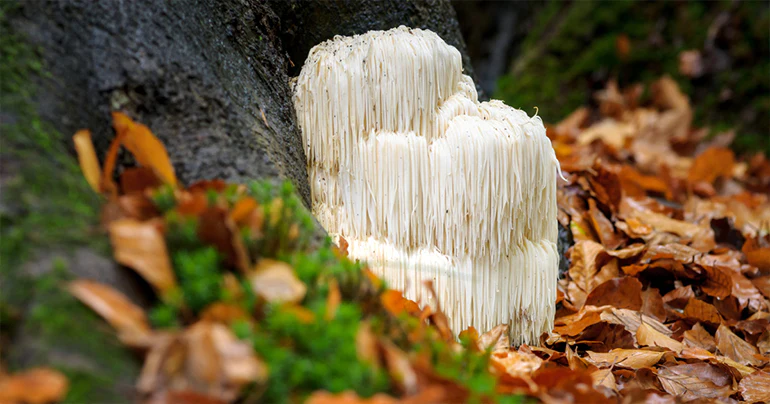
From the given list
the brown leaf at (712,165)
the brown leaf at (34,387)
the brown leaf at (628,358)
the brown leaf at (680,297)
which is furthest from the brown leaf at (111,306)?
the brown leaf at (712,165)

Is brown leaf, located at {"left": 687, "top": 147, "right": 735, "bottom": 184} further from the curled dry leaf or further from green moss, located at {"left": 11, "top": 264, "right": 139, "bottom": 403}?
green moss, located at {"left": 11, "top": 264, "right": 139, "bottom": 403}

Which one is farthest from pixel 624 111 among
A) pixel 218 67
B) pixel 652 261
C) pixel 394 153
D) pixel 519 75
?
pixel 218 67

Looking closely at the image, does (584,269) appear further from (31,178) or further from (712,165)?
(712,165)

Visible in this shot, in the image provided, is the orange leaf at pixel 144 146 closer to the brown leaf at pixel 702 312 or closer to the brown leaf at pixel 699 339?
the brown leaf at pixel 699 339

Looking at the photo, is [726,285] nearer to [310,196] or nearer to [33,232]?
[310,196]

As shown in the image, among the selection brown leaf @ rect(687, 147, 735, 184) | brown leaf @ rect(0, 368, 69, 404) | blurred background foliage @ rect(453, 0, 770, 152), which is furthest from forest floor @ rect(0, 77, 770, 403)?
blurred background foliage @ rect(453, 0, 770, 152)

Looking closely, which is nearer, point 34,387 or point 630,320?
point 34,387

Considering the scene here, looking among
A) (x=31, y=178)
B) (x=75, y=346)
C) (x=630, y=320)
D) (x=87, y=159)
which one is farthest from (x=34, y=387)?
(x=630, y=320)
